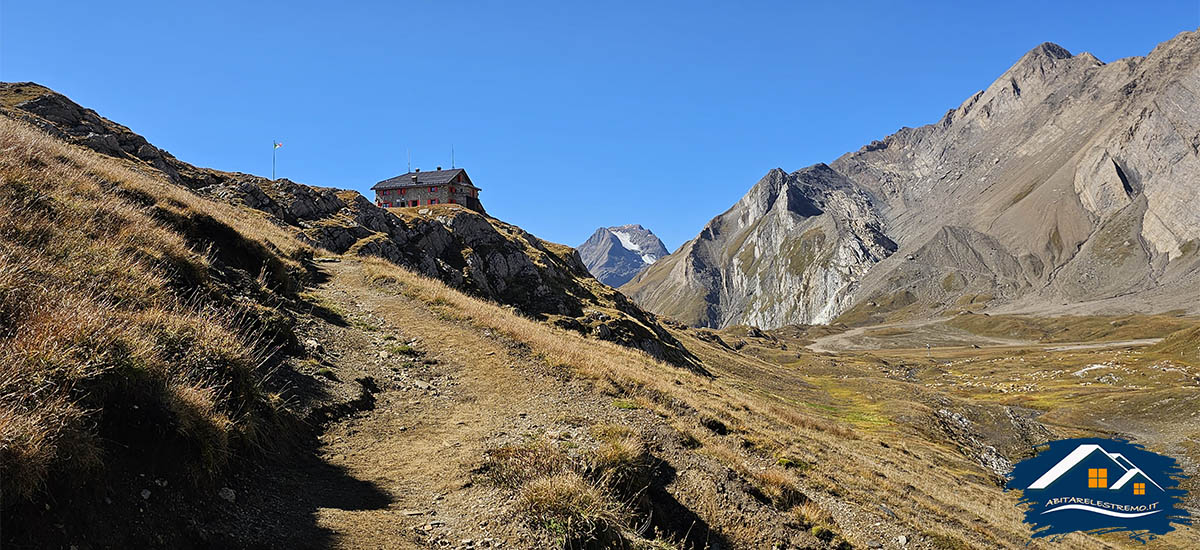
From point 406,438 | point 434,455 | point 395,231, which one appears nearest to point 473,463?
point 434,455

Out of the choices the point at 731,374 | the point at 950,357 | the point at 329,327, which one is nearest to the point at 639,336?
the point at 731,374

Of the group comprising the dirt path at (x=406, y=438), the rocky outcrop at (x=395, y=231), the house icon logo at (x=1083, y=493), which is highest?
the rocky outcrop at (x=395, y=231)

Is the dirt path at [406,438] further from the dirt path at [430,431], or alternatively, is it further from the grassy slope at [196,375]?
the grassy slope at [196,375]

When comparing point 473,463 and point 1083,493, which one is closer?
point 473,463

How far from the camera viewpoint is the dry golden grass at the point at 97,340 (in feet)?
20.9

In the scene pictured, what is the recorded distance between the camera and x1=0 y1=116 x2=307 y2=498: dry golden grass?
6.38 meters

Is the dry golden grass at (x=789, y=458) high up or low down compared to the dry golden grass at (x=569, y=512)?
up

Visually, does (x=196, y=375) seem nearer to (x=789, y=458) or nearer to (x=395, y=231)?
(x=789, y=458)

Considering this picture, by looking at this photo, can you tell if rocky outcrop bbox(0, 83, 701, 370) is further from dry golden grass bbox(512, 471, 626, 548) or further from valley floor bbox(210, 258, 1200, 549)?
dry golden grass bbox(512, 471, 626, 548)

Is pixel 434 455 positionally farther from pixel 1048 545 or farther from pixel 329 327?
pixel 1048 545

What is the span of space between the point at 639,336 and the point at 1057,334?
207852 mm

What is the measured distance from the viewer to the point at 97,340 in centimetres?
779

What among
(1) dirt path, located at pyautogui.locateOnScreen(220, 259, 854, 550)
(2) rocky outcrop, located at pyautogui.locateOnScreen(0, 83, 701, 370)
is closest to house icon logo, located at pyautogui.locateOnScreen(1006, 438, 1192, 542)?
(1) dirt path, located at pyautogui.locateOnScreen(220, 259, 854, 550)

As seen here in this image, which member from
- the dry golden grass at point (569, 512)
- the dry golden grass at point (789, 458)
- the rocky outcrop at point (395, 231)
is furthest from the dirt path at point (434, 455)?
the rocky outcrop at point (395, 231)
